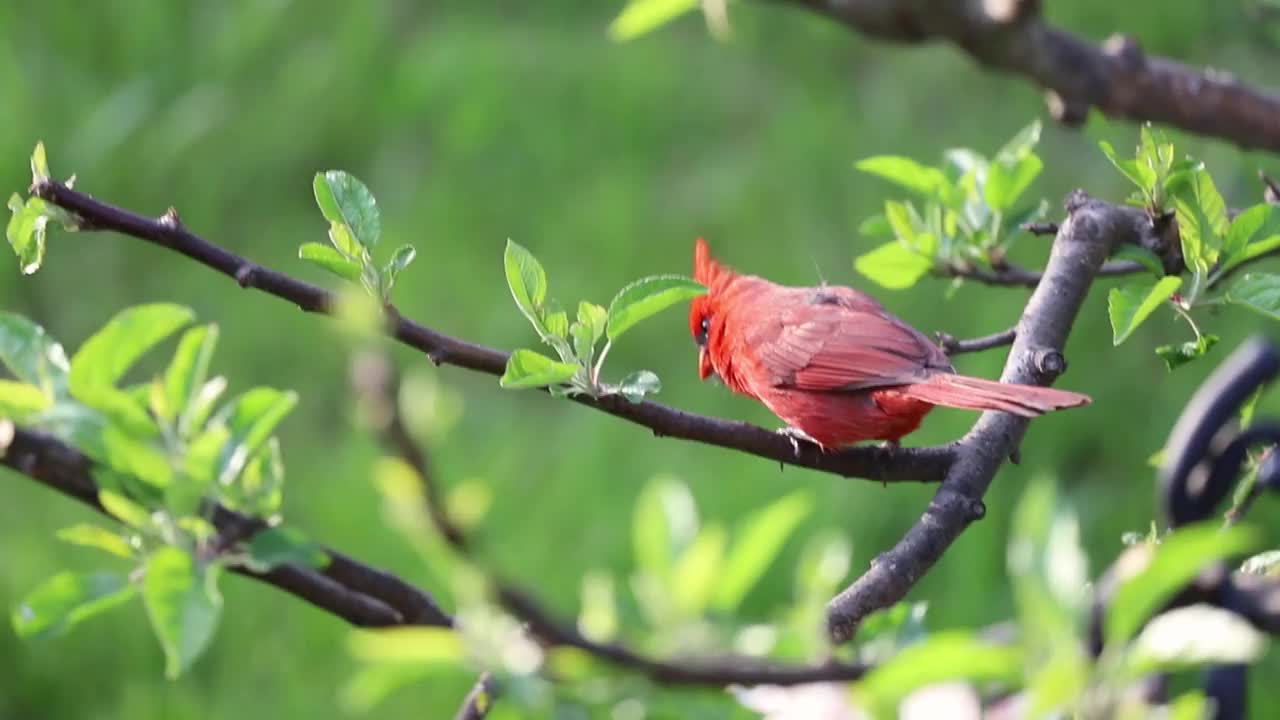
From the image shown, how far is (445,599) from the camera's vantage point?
302cm

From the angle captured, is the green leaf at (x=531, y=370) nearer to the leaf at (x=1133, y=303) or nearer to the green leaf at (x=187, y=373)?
the green leaf at (x=187, y=373)

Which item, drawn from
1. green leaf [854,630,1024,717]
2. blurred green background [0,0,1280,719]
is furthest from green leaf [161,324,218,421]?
blurred green background [0,0,1280,719]

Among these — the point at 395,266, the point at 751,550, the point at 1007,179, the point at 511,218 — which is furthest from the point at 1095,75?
the point at 511,218

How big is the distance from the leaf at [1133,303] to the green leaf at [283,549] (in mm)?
629

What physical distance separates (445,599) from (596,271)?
85 cm

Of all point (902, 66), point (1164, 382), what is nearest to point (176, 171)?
point (902, 66)

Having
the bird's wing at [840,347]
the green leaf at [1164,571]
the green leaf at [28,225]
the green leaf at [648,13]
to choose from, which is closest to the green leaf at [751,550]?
the green leaf at [1164,571]

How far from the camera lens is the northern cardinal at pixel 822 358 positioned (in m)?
1.93

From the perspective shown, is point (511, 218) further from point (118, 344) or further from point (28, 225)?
point (118, 344)

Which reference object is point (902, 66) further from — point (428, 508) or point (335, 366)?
point (428, 508)

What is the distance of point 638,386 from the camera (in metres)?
1.07

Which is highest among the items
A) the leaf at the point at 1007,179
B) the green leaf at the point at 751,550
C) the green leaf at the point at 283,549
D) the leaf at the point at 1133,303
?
the leaf at the point at 1007,179

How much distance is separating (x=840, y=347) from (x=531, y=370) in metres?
1.16

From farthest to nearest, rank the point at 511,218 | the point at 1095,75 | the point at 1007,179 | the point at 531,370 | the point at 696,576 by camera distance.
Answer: the point at 511,218, the point at 1095,75, the point at 1007,179, the point at 531,370, the point at 696,576
